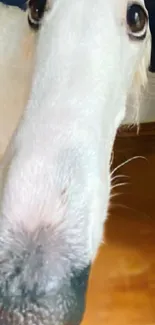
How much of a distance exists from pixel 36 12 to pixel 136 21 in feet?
0.46

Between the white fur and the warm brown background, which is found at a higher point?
the white fur

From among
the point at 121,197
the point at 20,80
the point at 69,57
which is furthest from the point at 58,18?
the point at 121,197

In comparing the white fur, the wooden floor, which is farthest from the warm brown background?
the white fur

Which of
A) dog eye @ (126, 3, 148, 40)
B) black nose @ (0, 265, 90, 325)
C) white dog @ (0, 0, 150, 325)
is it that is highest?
dog eye @ (126, 3, 148, 40)

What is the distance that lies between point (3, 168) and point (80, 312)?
0.20 metres

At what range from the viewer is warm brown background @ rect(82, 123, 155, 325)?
140 cm

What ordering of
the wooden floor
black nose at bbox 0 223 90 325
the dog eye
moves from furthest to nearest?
the wooden floor < the dog eye < black nose at bbox 0 223 90 325

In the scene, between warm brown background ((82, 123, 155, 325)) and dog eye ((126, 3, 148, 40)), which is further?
warm brown background ((82, 123, 155, 325))

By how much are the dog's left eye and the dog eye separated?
0.39ft

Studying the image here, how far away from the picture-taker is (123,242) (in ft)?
5.18

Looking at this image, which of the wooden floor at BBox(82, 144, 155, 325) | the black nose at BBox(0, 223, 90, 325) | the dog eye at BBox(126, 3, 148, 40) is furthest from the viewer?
the wooden floor at BBox(82, 144, 155, 325)

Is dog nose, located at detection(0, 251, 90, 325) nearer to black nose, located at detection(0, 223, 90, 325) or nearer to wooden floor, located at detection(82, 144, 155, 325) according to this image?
black nose, located at detection(0, 223, 90, 325)

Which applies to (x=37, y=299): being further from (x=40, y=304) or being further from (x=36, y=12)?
(x=36, y=12)

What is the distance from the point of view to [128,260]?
1531mm
